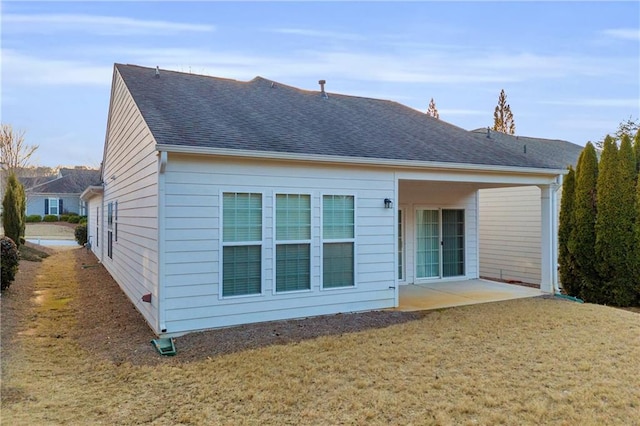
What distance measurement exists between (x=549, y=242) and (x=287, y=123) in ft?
20.7

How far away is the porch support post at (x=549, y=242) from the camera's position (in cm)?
938

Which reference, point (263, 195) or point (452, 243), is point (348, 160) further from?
point (452, 243)

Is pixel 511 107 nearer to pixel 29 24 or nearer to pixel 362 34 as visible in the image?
pixel 362 34

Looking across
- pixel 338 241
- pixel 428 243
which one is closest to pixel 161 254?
pixel 338 241

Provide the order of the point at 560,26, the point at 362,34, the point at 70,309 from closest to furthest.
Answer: the point at 70,309 < the point at 560,26 < the point at 362,34

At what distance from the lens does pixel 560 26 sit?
→ 10.6m

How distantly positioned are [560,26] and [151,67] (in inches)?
394

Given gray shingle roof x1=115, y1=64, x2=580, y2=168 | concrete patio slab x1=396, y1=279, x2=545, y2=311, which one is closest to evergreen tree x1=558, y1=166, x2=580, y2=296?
concrete patio slab x1=396, y1=279, x2=545, y2=311

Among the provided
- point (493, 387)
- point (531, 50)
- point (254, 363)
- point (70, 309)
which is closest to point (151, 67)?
point (70, 309)

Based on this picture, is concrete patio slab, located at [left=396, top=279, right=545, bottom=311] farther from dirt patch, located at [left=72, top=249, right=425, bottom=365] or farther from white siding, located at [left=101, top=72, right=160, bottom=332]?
white siding, located at [left=101, top=72, right=160, bottom=332]

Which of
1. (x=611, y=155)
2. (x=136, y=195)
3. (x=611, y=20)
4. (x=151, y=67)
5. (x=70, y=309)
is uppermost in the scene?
(x=611, y=20)

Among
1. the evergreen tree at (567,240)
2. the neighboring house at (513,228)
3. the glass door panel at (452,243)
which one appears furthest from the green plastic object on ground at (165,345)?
the neighboring house at (513,228)

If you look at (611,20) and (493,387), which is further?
(611,20)

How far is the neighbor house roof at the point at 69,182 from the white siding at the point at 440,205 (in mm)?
29182
